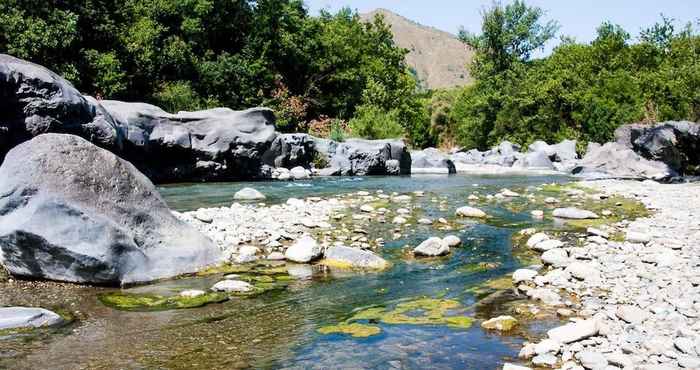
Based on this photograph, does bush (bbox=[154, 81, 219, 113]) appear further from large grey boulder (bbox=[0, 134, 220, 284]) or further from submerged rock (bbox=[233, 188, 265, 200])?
large grey boulder (bbox=[0, 134, 220, 284])

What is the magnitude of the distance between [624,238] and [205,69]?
3015cm

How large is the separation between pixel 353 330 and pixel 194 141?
18908 mm

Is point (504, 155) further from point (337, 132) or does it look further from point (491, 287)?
point (491, 287)

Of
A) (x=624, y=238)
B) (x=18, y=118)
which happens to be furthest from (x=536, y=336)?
(x=18, y=118)

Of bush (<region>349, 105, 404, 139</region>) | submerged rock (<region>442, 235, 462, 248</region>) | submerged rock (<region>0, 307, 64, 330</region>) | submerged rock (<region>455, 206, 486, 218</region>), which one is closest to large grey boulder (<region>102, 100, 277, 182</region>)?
bush (<region>349, 105, 404, 139</region>)

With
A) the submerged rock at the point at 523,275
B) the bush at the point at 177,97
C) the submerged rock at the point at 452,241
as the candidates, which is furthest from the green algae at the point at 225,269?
the bush at the point at 177,97

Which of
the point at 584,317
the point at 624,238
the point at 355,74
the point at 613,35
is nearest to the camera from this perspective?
the point at 584,317

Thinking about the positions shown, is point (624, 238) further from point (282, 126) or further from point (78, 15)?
point (282, 126)

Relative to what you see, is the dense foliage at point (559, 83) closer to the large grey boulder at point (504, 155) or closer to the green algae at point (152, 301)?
the large grey boulder at point (504, 155)

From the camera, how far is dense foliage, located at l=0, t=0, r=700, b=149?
2891 centimetres

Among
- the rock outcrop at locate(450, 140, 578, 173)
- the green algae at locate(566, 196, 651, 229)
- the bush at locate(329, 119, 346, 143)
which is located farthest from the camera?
the rock outcrop at locate(450, 140, 578, 173)

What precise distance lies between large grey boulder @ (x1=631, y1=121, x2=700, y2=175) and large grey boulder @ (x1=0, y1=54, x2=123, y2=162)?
22637 mm

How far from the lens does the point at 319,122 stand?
40062 mm

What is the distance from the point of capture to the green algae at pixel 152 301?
6.57 metres
